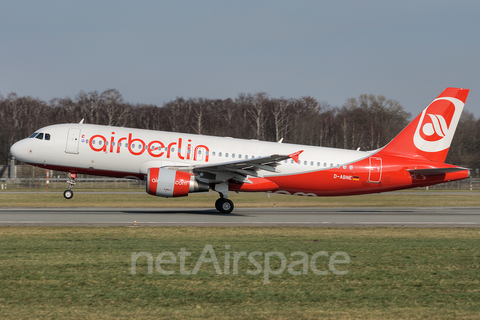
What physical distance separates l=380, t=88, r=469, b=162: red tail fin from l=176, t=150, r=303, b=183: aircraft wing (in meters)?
7.43

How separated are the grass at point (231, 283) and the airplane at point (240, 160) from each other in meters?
9.16

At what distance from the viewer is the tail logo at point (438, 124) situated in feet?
84.7

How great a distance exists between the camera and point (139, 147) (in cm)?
2383

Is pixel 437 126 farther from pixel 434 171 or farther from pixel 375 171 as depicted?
pixel 375 171

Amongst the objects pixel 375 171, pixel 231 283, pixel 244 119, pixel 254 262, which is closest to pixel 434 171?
pixel 375 171

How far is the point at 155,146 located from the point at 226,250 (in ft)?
41.3

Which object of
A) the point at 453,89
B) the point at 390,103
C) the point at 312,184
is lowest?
the point at 312,184

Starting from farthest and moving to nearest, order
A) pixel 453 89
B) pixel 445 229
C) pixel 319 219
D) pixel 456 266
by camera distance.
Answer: pixel 453 89
pixel 319 219
pixel 445 229
pixel 456 266

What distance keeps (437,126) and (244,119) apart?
60.8 meters

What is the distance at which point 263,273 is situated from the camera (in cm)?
956

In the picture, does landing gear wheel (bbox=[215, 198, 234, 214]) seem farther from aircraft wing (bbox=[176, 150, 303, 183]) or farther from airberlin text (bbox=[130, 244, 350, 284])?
airberlin text (bbox=[130, 244, 350, 284])

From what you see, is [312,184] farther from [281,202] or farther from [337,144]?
[337,144]

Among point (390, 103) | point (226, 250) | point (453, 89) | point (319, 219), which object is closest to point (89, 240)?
point (226, 250)

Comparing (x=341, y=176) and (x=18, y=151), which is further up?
(x=18, y=151)
